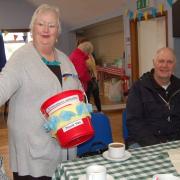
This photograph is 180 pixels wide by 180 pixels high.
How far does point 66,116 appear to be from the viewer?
1.40 metres

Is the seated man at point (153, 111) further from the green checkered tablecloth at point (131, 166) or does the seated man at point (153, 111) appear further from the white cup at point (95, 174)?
the white cup at point (95, 174)

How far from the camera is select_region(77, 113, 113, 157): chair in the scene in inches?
85.7

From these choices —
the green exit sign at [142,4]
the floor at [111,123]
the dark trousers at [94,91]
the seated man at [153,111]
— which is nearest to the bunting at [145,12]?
the green exit sign at [142,4]

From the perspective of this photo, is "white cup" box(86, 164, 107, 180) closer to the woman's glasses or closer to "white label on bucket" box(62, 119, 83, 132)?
"white label on bucket" box(62, 119, 83, 132)

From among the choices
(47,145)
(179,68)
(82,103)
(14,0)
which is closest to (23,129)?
(47,145)

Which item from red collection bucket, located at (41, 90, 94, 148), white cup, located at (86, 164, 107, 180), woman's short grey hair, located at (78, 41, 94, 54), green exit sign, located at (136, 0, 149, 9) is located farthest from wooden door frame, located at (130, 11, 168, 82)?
white cup, located at (86, 164, 107, 180)

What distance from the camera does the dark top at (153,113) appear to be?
2146 millimetres

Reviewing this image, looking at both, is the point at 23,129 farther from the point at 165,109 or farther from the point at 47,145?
the point at 165,109

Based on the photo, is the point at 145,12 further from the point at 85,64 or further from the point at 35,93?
the point at 35,93

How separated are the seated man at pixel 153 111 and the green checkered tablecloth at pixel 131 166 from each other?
58cm

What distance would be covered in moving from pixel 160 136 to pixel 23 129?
975 mm

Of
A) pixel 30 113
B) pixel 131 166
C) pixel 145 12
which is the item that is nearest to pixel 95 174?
pixel 131 166

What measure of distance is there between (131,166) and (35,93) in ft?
1.87

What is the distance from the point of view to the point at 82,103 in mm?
1465
